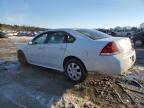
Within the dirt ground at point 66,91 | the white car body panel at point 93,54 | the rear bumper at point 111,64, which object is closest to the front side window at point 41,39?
the white car body panel at point 93,54

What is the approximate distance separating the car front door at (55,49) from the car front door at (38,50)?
0.84ft

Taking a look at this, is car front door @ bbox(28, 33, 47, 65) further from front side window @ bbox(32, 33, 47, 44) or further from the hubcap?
the hubcap

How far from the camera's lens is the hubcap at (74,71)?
6.23 metres

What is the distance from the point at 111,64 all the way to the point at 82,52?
871 millimetres

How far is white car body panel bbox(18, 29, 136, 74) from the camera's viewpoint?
5598 mm

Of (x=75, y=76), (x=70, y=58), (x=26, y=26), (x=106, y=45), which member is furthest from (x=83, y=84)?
(x=26, y=26)

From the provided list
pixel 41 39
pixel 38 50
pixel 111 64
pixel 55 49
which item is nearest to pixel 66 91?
pixel 111 64

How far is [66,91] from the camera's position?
566 centimetres

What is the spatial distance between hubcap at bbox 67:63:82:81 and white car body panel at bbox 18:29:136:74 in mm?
295

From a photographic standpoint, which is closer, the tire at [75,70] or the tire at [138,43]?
the tire at [75,70]

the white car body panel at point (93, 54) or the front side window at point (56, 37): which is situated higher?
the front side window at point (56, 37)

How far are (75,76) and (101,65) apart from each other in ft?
3.16

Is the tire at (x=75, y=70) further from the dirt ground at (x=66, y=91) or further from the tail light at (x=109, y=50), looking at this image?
the tail light at (x=109, y=50)

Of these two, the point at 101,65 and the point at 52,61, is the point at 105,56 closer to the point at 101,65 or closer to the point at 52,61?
the point at 101,65
